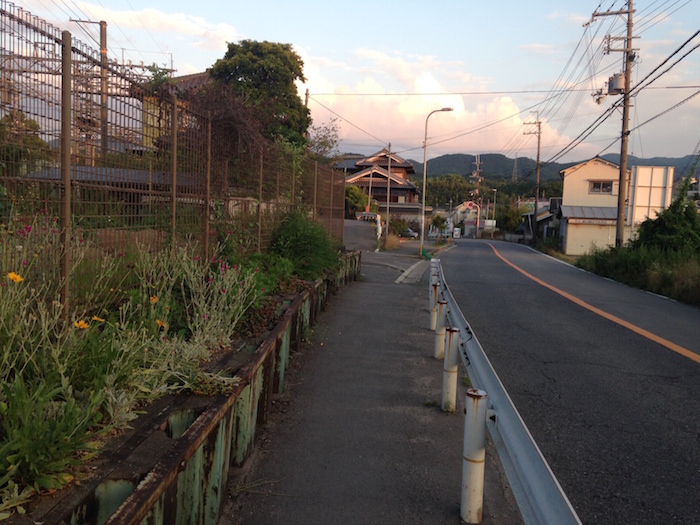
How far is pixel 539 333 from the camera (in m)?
9.72

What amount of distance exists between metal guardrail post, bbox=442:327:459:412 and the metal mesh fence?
2.73m

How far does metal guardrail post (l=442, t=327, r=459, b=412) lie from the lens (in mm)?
5473

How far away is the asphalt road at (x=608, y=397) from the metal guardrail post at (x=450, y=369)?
0.69 m

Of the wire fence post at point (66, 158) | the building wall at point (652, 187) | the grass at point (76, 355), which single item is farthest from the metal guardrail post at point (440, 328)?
the building wall at point (652, 187)

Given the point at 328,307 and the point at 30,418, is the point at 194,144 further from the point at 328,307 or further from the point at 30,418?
the point at 328,307

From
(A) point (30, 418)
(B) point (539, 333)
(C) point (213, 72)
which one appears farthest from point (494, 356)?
(C) point (213, 72)

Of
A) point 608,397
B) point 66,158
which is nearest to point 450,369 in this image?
point 608,397

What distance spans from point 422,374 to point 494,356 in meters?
1.40

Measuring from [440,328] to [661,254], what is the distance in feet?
54.4

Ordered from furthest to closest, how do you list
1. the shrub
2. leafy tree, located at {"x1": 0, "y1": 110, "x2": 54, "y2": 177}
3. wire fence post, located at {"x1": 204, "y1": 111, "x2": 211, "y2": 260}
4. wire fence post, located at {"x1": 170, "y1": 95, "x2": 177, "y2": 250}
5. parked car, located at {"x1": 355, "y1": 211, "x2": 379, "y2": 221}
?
1. parked car, located at {"x1": 355, "y1": 211, "x2": 379, "y2": 221}
2. the shrub
3. wire fence post, located at {"x1": 204, "y1": 111, "x2": 211, "y2": 260}
4. wire fence post, located at {"x1": 170, "y1": 95, "x2": 177, "y2": 250}
5. leafy tree, located at {"x1": 0, "y1": 110, "x2": 54, "y2": 177}

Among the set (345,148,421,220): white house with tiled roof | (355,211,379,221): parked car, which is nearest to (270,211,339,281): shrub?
(355,211,379,221): parked car

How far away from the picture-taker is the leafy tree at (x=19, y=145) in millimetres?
4027

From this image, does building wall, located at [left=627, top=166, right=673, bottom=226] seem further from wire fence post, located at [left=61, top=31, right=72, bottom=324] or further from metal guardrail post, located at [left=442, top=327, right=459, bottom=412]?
wire fence post, located at [left=61, top=31, right=72, bottom=324]

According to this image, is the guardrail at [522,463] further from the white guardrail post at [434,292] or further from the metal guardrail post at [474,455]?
the white guardrail post at [434,292]
